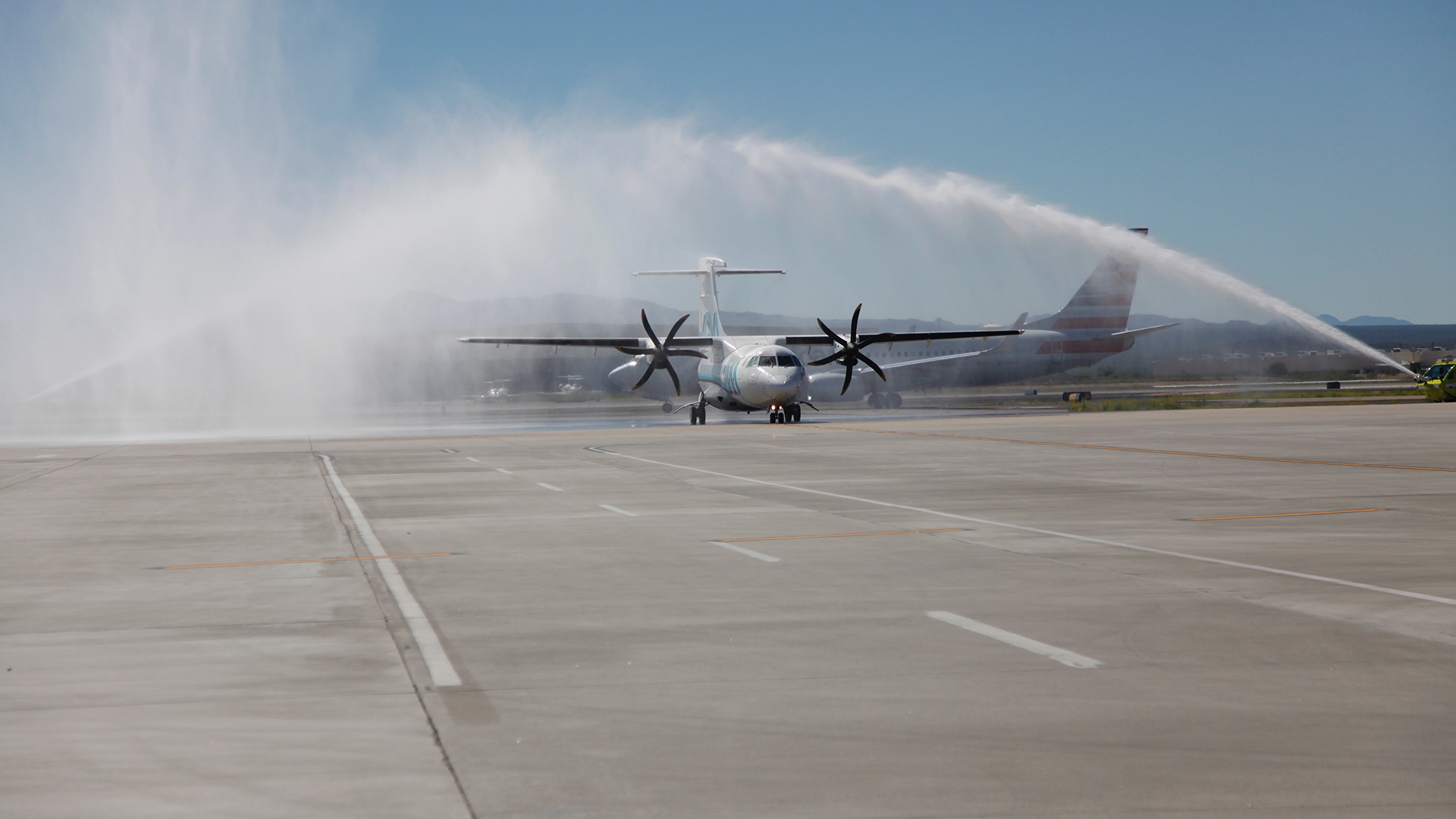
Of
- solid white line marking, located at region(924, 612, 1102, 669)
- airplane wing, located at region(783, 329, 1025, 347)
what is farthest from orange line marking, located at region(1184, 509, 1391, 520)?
airplane wing, located at region(783, 329, 1025, 347)

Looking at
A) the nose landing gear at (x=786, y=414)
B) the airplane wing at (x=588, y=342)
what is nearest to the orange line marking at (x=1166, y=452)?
the nose landing gear at (x=786, y=414)

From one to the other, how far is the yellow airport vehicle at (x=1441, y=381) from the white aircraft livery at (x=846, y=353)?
38.1 ft

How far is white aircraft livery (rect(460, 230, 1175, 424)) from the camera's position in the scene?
151ft

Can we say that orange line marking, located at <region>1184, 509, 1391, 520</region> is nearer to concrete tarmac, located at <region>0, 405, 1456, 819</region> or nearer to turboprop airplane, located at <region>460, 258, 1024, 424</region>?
concrete tarmac, located at <region>0, 405, 1456, 819</region>

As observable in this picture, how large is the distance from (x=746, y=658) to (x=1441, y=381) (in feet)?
166

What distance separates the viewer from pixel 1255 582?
31.0 ft

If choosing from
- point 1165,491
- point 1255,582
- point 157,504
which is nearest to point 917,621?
point 1255,582

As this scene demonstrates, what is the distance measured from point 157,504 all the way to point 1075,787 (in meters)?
16.8

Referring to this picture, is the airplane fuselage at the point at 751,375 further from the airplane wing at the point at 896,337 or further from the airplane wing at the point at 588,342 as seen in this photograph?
the airplane wing at the point at 896,337

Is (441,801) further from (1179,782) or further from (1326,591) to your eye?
(1326,591)

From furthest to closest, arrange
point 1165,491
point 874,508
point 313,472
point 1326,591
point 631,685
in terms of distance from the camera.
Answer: point 313,472
point 1165,491
point 874,508
point 1326,591
point 631,685

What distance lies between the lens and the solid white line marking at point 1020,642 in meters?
6.84

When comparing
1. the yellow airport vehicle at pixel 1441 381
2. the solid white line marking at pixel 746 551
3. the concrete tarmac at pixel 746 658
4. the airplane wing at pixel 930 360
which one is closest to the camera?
the concrete tarmac at pixel 746 658

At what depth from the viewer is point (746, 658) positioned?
7105mm
